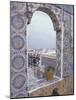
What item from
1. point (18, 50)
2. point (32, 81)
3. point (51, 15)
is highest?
point (51, 15)

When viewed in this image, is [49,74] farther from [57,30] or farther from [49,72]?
[57,30]

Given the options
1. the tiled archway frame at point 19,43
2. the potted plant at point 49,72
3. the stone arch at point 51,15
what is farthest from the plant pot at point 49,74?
the stone arch at point 51,15

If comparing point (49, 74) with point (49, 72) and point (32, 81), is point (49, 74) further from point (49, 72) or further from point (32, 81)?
point (32, 81)

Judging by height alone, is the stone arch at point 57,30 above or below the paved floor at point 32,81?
above

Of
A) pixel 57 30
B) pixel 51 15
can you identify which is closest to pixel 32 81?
Answer: pixel 57 30

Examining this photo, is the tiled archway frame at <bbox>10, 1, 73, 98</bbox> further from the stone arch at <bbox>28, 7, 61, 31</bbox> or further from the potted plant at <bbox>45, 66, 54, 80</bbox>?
the potted plant at <bbox>45, 66, 54, 80</bbox>

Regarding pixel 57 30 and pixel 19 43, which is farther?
pixel 57 30

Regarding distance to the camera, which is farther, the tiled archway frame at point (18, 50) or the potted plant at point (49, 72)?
the potted plant at point (49, 72)

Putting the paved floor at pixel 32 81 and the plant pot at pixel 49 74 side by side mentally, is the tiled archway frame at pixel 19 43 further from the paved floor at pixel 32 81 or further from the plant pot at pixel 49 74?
the plant pot at pixel 49 74

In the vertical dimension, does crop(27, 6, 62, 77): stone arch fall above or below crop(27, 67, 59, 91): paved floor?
above

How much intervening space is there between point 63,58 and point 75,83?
0.31 metres

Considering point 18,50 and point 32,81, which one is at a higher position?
point 18,50

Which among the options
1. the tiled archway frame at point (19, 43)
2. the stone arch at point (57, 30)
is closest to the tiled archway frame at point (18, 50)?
the tiled archway frame at point (19, 43)

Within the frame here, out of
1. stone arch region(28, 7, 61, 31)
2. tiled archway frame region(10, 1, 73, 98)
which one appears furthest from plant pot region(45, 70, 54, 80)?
stone arch region(28, 7, 61, 31)
